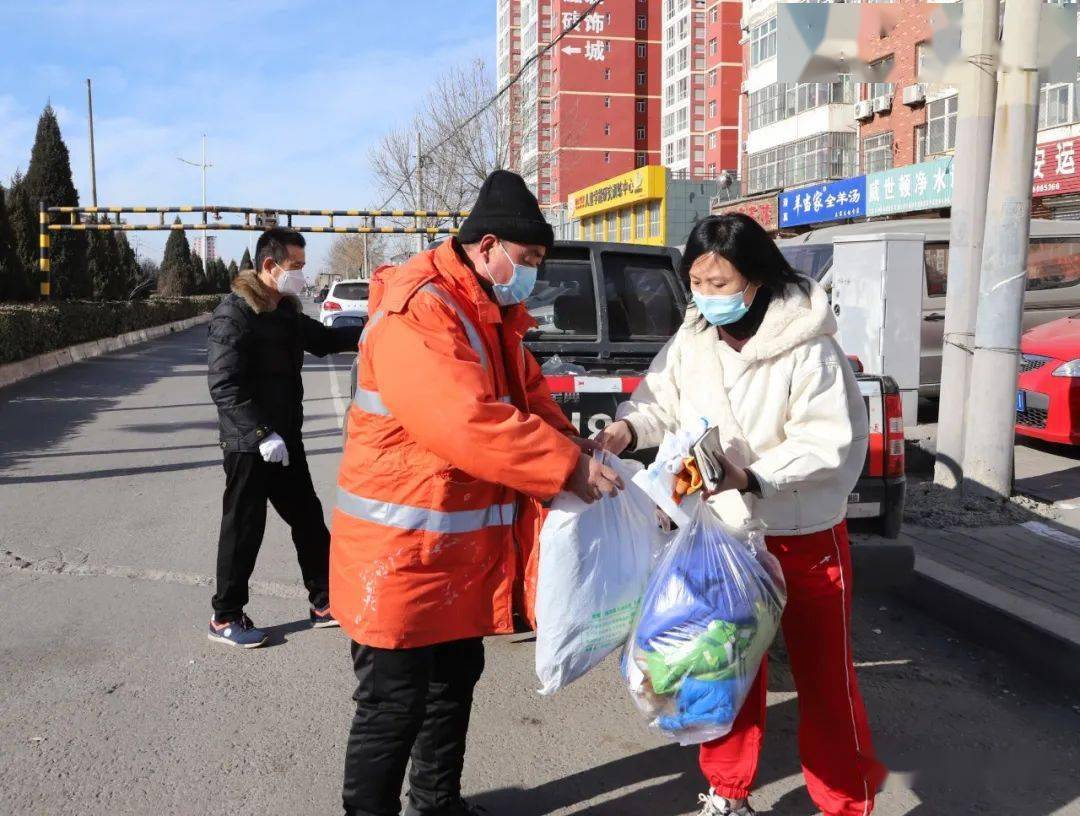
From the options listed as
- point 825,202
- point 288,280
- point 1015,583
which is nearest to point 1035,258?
point 1015,583

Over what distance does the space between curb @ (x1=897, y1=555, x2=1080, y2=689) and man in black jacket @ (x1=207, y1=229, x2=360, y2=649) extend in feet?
9.44

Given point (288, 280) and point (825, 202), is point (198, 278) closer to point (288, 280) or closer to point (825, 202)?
point (825, 202)

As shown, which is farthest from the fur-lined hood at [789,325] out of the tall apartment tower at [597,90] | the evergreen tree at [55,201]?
the tall apartment tower at [597,90]

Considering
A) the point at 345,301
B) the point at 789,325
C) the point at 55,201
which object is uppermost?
the point at 55,201

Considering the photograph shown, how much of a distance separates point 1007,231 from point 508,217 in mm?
4921

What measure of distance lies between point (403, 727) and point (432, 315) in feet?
3.55

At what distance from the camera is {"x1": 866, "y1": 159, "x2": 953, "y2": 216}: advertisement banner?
2536 centimetres

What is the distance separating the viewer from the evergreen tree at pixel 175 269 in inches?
1831

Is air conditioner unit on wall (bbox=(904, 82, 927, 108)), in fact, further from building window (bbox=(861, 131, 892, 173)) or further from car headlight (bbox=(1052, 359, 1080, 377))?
car headlight (bbox=(1052, 359, 1080, 377))

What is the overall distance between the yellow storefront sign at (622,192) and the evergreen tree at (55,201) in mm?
27250

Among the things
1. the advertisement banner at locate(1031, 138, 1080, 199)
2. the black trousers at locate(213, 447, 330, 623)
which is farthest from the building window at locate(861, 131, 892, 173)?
the black trousers at locate(213, 447, 330, 623)

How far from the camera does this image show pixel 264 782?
3244 mm

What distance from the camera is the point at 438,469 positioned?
243cm

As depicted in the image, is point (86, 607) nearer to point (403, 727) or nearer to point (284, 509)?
point (284, 509)
